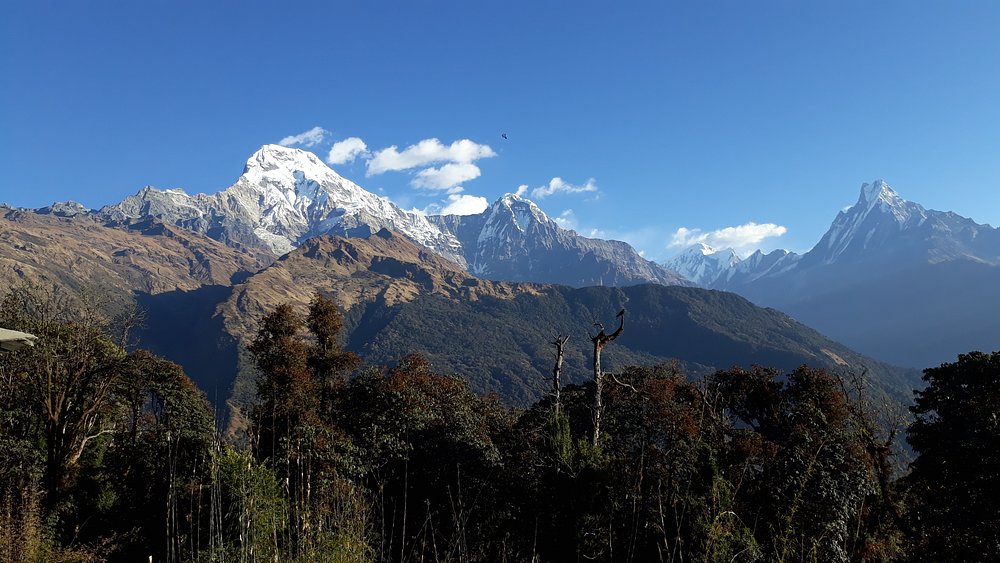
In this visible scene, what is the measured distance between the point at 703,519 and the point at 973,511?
26.7 ft

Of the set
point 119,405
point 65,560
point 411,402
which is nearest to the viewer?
point 65,560

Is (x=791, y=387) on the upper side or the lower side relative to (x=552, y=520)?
upper

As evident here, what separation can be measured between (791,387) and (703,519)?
69.6ft

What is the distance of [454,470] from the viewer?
645 inches

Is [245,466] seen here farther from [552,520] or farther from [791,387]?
[791,387]

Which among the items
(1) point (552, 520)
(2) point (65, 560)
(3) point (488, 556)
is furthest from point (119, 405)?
(1) point (552, 520)

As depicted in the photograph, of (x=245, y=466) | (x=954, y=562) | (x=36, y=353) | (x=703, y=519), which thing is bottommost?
(x=954, y=562)

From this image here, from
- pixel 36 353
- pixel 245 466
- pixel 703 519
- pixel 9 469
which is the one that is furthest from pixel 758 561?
pixel 36 353

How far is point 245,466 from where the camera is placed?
9.75 meters

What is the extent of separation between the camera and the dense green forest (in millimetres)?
8773

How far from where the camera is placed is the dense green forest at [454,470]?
8773 mm

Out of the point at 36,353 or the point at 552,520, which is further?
the point at 36,353

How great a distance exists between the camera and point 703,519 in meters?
8.99

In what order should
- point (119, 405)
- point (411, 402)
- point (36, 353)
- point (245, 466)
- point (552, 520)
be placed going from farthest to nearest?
point (119, 405) → point (411, 402) → point (36, 353) → point (552, 520) → point (245, 466)
